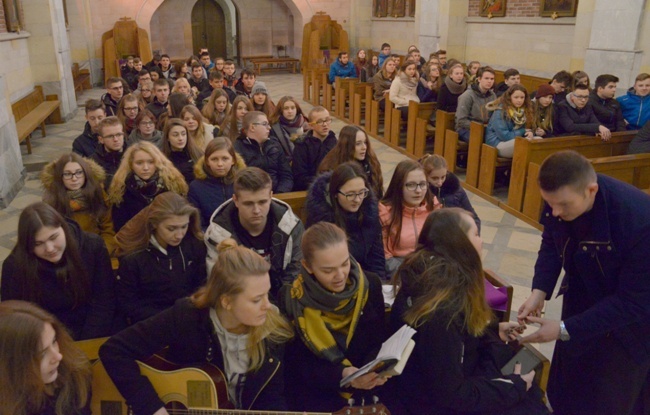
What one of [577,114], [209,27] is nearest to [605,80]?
[577,114]

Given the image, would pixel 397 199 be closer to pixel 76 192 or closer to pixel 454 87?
pixel 76 192

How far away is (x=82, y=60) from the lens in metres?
16.5

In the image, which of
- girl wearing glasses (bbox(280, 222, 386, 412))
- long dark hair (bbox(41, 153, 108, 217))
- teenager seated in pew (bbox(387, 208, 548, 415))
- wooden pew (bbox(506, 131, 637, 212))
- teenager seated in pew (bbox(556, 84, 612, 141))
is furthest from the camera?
teenager seated in pew (bbox(556, 84, 612, 141))

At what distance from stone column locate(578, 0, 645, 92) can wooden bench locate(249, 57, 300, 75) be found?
12673mm

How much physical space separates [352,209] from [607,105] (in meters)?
4.97

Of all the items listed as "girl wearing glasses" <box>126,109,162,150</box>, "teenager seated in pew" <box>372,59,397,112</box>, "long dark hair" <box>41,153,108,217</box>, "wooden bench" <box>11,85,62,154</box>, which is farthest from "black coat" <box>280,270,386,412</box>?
"teenager seated in pew" <box>372,59,397,112</box>

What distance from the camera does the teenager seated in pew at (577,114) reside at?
6516 mm

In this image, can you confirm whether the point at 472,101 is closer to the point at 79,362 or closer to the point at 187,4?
the point at 79,362

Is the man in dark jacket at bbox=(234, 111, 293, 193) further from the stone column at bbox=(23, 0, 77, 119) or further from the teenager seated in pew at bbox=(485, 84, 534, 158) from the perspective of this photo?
the stone column at bbox=(23, 0, 77, 119)

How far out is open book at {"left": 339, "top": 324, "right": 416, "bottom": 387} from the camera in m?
1.93

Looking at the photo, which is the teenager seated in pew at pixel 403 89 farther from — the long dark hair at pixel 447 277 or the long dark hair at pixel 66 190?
the long dark hair at pixel 447 277

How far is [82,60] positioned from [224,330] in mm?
16512

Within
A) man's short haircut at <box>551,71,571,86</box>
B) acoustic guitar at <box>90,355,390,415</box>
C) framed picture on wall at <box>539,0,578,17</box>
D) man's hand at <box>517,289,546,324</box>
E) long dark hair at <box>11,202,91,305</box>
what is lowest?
acoustic guitar at <box>90,355,390,415</box>

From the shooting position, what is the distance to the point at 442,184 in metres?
4.12
